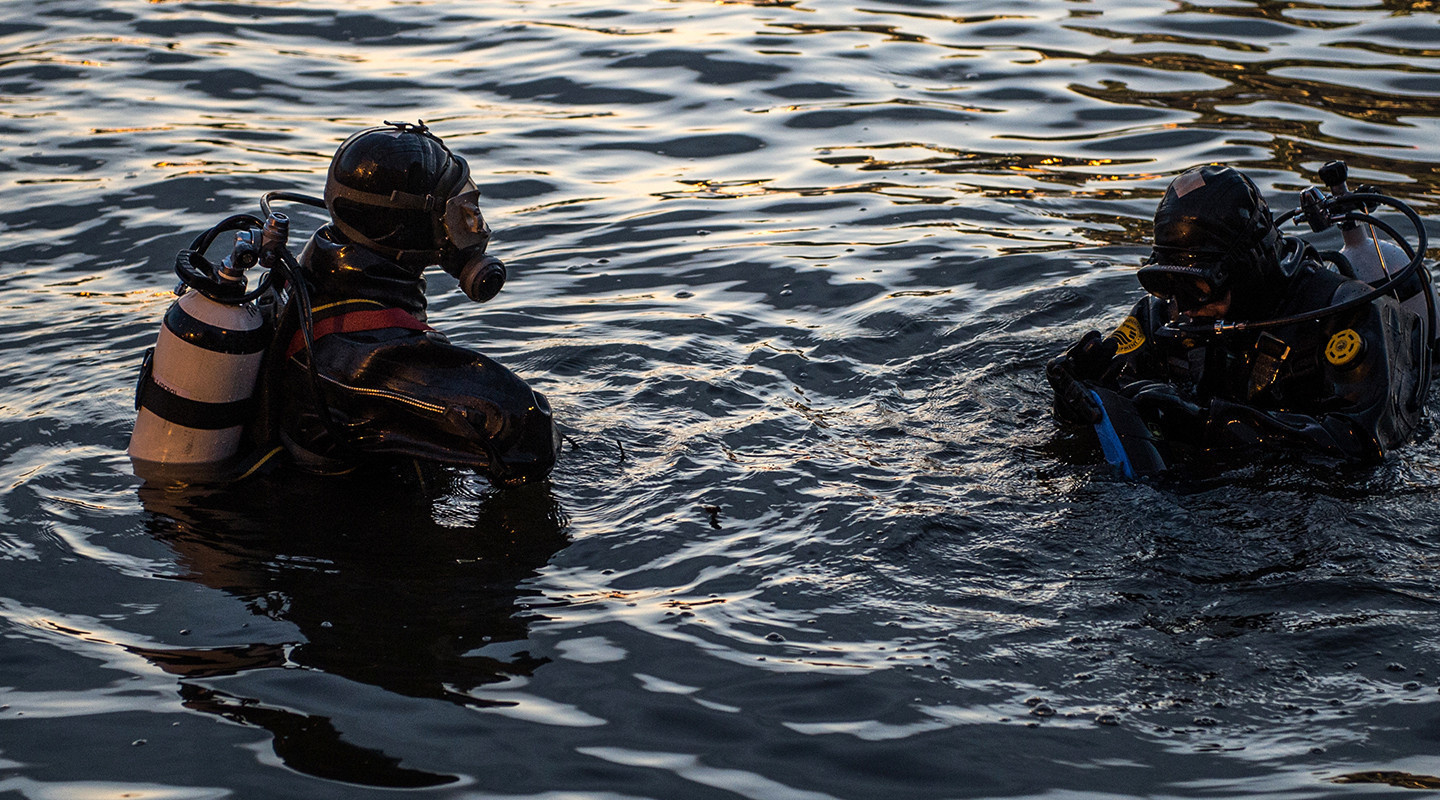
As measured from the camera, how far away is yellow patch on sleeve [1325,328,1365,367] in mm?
4906

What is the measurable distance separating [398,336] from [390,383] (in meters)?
0.18

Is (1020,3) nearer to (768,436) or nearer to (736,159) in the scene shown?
(736,159)

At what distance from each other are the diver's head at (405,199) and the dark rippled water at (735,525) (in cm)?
96

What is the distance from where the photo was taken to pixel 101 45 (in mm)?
11852

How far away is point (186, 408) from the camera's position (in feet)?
16.1

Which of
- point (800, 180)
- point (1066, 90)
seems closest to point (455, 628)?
point (800, 180)

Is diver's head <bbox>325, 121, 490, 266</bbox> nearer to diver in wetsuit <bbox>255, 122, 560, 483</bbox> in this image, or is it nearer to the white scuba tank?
diver in wetsuit <bbox>255, 122, 560, 483</bbox>

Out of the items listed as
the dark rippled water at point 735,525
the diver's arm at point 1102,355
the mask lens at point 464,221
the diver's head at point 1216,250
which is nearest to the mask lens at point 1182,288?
the diver's head at point 1216,250

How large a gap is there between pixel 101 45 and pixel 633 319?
7.30m

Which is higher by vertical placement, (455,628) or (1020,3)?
(1020,3)

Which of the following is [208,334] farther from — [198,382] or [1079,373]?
[1079,373]

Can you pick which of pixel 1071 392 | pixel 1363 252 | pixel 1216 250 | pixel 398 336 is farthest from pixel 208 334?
pixel 1363 252

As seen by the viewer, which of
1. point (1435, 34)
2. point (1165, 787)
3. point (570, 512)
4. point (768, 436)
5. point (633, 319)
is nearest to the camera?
point (1165, 787)

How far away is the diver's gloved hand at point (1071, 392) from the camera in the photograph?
518 centimetres
